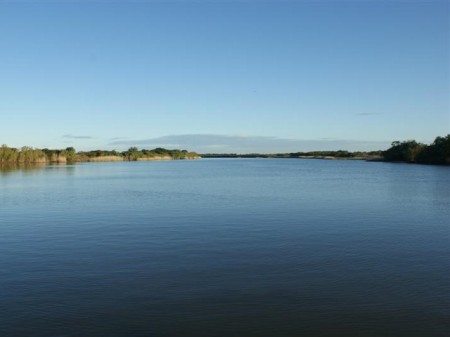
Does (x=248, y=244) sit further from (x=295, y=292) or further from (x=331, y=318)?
(x=331, y=318)

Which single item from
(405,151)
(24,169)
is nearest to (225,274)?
(24,169)

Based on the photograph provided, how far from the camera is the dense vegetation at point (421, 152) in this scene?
138125mm

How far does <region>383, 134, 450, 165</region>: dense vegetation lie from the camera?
453 feet

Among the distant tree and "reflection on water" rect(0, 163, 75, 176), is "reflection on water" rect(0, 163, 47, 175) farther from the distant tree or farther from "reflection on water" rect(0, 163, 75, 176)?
the distant tree

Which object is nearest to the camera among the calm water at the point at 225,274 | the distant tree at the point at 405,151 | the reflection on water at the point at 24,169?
the calm water at the point at 225,274

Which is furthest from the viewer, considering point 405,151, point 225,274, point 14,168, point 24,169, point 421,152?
point 405,151

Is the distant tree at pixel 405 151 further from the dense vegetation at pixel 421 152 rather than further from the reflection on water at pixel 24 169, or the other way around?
the reflection on water at pixel 24 169

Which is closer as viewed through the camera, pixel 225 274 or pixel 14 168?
pixel 225 274

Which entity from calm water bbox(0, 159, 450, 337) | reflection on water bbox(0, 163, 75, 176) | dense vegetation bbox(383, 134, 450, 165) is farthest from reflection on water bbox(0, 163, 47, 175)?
dense vegetation bbox(383, 134, 450, 165)

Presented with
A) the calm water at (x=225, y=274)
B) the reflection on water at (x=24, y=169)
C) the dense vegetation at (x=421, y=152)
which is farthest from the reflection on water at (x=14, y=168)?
the dense vegetation at (x=421, y=152)

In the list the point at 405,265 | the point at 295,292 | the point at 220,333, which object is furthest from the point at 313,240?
the point at 220,333

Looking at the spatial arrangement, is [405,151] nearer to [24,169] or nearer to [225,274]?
[24,169]

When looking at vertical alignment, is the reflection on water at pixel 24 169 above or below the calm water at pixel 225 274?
above

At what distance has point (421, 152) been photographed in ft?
520
